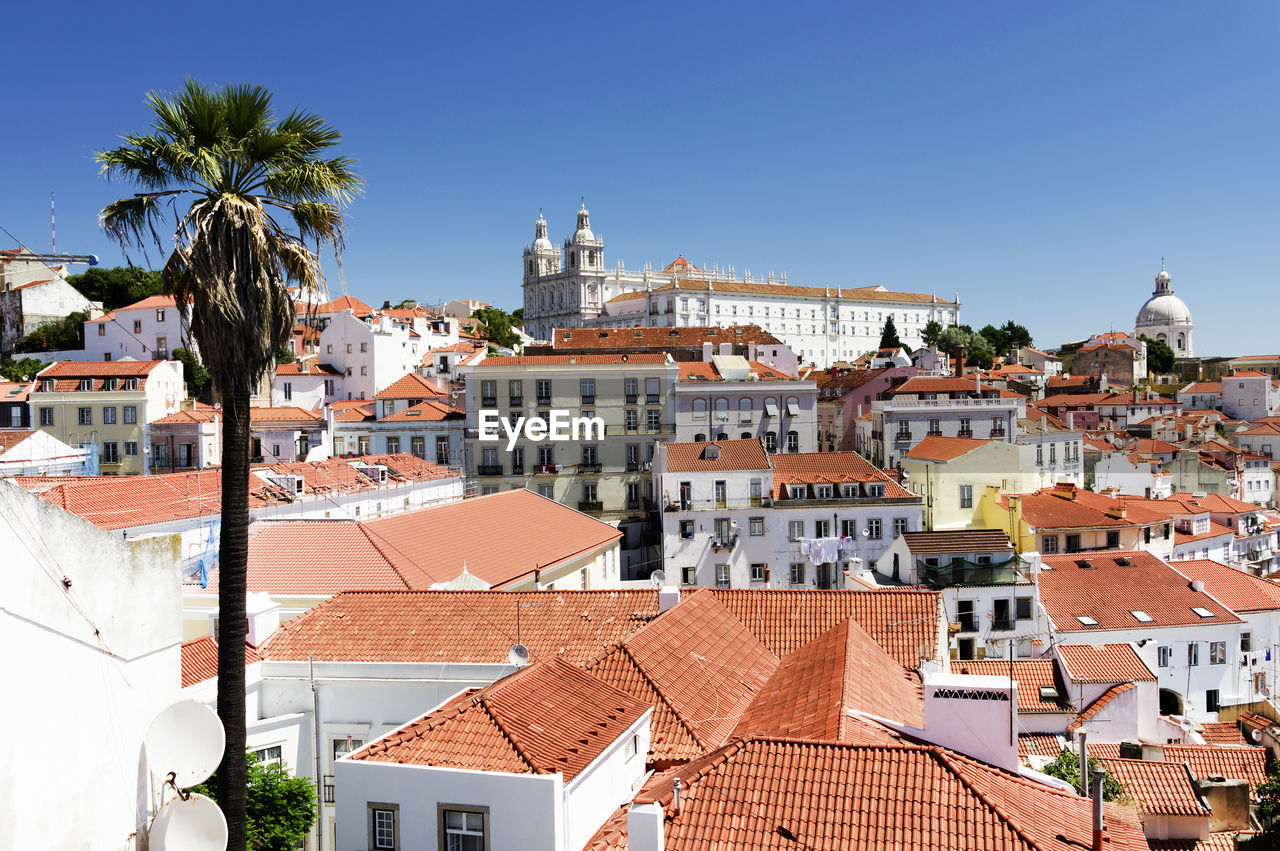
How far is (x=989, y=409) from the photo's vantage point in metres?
60.2

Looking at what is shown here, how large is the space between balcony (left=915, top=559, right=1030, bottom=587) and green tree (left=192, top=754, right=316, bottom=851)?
1103 inches

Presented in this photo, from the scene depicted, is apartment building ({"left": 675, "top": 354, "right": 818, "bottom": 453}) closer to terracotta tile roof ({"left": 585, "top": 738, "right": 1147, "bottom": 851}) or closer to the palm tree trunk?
terracotta tile roof ({"left": 585, "top": 738, "right": 1147, "bottom": 851})

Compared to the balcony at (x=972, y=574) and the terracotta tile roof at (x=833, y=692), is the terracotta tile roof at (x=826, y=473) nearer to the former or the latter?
the balcony at (x=972, y=574)

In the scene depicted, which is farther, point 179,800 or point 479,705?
point 479,705

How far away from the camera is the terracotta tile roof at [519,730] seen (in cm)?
1066

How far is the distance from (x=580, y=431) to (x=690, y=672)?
41.9 meters

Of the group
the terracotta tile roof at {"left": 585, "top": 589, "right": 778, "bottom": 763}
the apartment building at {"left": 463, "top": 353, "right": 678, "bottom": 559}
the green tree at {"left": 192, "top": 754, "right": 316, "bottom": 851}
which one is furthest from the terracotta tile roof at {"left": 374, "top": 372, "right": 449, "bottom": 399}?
the green tree at {"left": 192, "top": 754, "right": 316, "bottom": 851}

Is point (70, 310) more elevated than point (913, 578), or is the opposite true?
point (70, 310)

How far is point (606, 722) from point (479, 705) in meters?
1.72

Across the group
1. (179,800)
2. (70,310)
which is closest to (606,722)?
(179,800)

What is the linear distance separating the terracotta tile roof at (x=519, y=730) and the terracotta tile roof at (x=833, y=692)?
6.66ft

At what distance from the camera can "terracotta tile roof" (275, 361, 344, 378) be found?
251 ft

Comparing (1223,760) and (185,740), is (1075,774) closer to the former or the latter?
(1223,760)

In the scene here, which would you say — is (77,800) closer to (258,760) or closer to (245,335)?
(245,335)
